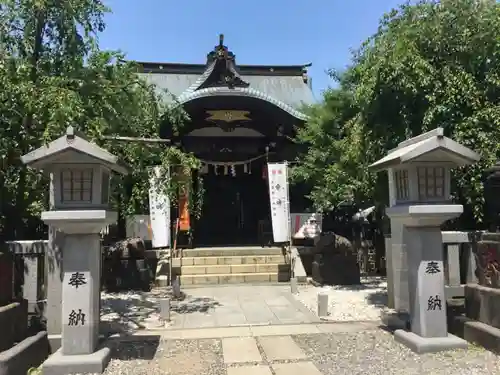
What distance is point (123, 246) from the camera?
40.7ft

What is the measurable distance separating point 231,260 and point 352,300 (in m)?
5.06

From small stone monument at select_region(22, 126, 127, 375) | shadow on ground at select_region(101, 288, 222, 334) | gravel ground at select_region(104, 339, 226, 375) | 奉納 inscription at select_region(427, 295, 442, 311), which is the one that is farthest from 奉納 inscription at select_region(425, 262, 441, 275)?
shadow on ground at select_region(101, 288, 222, 334)

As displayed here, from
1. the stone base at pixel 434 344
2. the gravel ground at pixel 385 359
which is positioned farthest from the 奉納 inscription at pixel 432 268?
the gravel ground at pixel 385 359

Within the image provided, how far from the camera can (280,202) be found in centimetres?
1343

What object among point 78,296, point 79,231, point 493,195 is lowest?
point 78,296

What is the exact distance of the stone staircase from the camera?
13.3 metres

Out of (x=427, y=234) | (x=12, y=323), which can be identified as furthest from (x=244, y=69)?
(x=12, y=323)

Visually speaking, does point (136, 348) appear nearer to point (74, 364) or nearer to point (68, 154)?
point (74, 364)

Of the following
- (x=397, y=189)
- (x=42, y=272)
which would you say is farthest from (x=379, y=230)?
(x=42, y=272)

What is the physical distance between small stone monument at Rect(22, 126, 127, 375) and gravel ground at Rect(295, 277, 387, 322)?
449 centimetres

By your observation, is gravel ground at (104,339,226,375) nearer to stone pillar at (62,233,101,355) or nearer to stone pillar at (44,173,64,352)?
stone pillar at (62,233,101,355)

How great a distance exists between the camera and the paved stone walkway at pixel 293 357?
543 centimetres

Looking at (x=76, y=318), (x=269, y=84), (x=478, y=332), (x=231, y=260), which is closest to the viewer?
(x=76, y=318)

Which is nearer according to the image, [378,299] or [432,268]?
[432,268]
